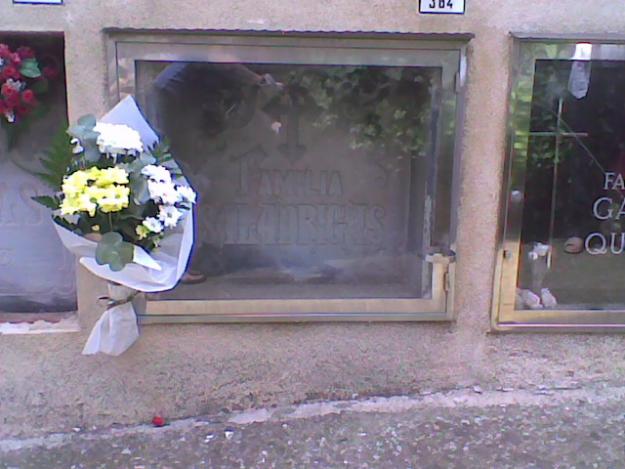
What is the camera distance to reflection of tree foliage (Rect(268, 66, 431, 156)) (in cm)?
260

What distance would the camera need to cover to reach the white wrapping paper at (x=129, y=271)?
2254 millimetres

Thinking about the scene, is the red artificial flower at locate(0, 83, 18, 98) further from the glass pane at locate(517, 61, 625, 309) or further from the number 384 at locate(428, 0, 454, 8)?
the glass pane at locate(517, 61, 625, 309)

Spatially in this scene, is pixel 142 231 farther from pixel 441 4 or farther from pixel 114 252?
pixel 441 4

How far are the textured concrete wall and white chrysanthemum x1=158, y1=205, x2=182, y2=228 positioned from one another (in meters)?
0.55

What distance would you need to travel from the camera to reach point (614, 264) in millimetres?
2846

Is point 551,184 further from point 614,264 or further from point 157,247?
point 157,247

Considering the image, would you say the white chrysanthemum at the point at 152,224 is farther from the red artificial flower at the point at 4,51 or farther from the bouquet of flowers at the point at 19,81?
the red artificial flower at the point at 4,51

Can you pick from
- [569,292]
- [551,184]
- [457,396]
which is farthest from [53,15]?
[569,292]

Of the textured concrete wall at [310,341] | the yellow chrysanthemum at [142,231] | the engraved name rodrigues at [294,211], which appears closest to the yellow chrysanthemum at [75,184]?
the yellow chrysanthemum at [142,231]

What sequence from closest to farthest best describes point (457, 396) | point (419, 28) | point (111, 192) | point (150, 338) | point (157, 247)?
point (111, 192), point (157, 247), point (419, 28), point (150, 338), point (457, 396)

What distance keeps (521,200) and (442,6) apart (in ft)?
2.92

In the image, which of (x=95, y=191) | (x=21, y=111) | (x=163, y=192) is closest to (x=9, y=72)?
(x=21, y=111)

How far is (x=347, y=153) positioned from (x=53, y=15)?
1349 millimetres

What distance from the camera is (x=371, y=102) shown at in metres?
2.73
